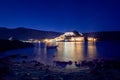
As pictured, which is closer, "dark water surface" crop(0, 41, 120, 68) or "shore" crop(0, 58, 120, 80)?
"shore" crop(0, 58, 120, 80)

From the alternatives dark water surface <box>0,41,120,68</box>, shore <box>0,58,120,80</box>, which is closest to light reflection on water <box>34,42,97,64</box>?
dark water surface <box>0,41,120,68</box>

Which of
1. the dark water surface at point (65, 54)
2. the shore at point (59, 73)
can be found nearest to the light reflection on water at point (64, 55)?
the dark water surface at point (65, 54)

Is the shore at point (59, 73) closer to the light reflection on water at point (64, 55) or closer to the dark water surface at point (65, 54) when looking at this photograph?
the dark water surface at point (65, 54)

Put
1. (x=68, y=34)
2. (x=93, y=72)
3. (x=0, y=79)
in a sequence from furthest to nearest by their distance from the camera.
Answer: (x=68, y=34) → (x=93, y=72) → (x=0, y=79)

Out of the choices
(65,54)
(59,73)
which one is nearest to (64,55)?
(65,54)

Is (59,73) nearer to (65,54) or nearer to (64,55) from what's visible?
(64,55)

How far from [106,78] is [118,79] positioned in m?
1.21

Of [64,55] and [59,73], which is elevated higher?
[64,55]

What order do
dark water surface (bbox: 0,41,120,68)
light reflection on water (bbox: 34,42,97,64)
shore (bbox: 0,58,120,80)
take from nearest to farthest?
shore (bbox: 0,58,120,80) < light reflection on water (bbox: 34,42,97,64) < dark water surface (bbox: 0,41,120,68)

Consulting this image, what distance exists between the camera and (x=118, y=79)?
18984 millimetres

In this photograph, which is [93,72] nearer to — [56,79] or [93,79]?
[93,79]

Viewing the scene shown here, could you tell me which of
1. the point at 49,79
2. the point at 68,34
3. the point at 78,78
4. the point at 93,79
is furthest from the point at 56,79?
the point at 68,34

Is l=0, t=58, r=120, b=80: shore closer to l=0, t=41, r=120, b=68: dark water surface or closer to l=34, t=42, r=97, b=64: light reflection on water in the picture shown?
l=0, t=41, r=120, b=68: dark water surface

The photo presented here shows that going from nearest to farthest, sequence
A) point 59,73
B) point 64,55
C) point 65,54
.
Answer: point 59,73 → point 64,55 → point 65,54
